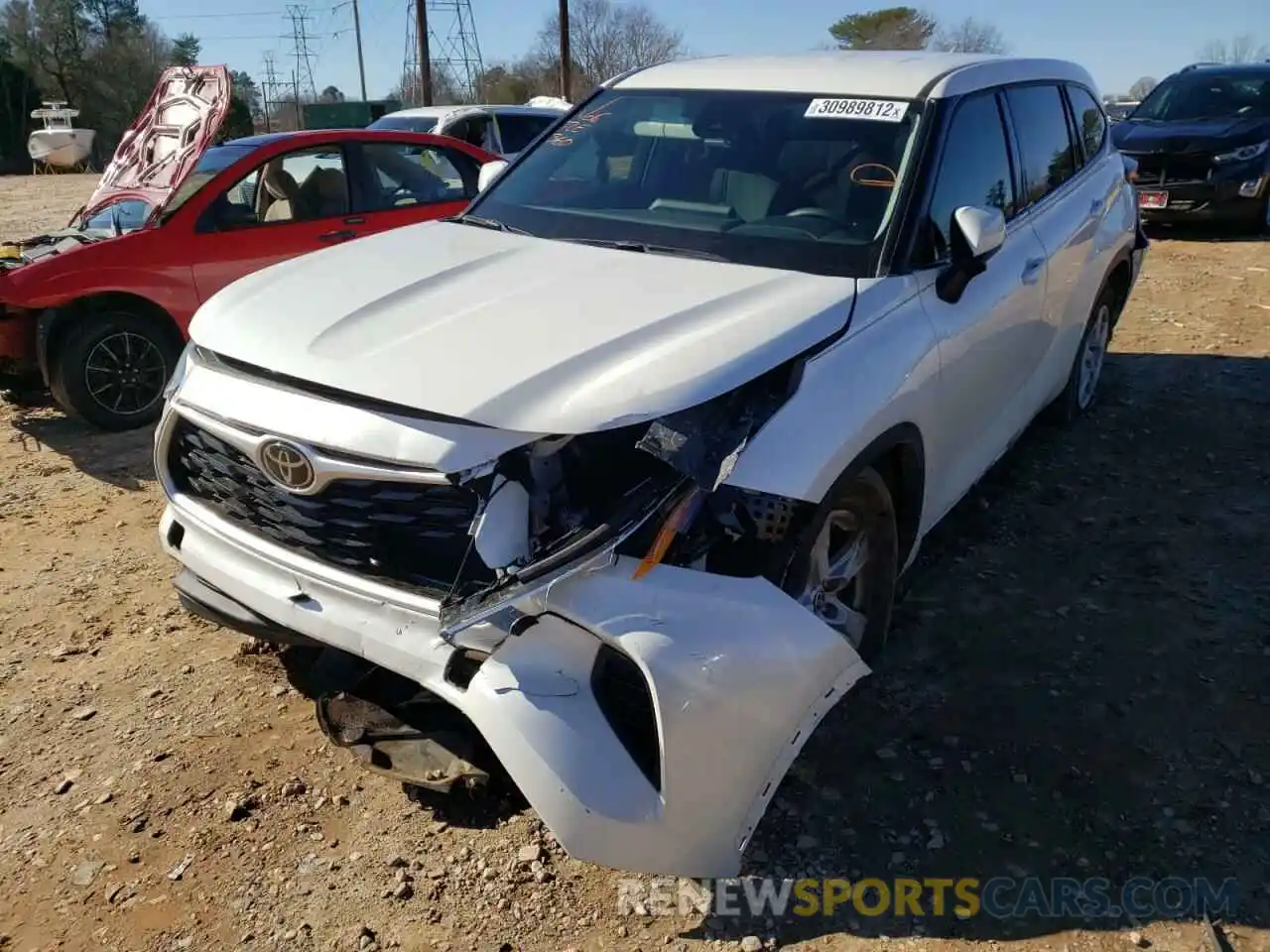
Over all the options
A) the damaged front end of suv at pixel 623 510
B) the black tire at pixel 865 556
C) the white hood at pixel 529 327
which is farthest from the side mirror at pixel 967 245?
the damaged front end of suv at pixel 623 510

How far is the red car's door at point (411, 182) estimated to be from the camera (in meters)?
6.79

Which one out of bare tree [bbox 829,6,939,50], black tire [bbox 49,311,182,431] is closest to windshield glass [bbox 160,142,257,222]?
black tire [bbox 49,311,182,431]

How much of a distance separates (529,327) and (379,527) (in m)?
0.65

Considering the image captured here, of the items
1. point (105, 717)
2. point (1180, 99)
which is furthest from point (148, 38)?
point (105, 717)

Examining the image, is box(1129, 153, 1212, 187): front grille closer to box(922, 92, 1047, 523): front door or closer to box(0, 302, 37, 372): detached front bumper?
box(922, 92, 1047, 523): front door

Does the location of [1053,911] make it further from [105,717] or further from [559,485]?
[105,717]

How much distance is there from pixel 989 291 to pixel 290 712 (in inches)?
106

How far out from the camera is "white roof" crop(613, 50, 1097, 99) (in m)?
3.67

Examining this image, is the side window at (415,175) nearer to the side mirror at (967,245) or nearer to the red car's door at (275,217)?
the red car's door at (275,217)

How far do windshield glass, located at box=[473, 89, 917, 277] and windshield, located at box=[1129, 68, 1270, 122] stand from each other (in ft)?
34.8

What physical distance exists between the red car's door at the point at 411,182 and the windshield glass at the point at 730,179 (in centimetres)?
287

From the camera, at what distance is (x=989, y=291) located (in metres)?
3.61

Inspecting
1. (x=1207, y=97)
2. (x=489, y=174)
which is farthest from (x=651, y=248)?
(x=1207, y=97)

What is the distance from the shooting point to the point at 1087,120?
5289mm
